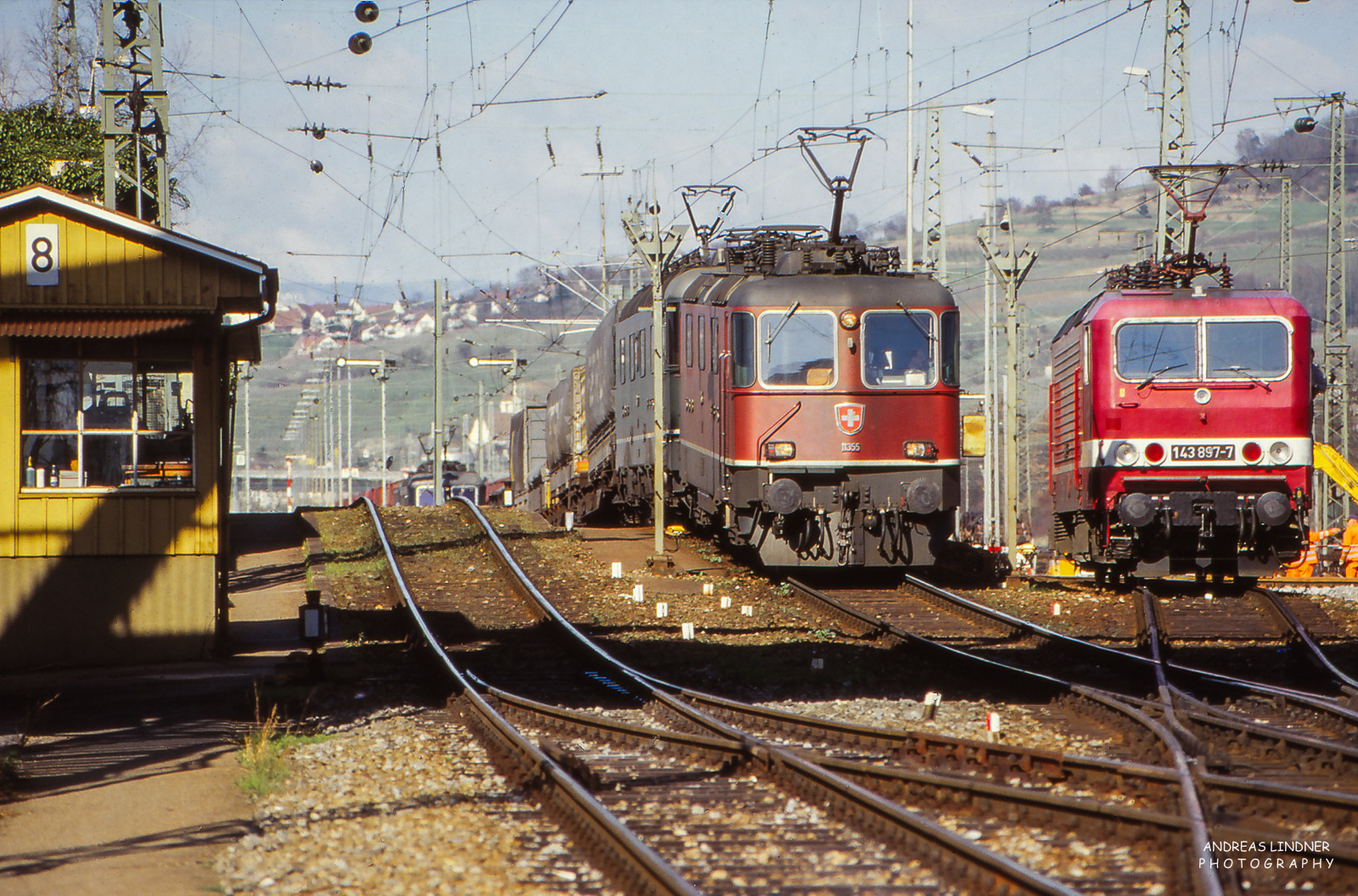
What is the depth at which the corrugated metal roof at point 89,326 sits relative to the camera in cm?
1298

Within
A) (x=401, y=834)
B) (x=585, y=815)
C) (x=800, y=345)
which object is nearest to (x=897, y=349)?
(x=800, y=345)

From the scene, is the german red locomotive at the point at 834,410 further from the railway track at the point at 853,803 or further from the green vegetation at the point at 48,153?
the green vegetation at the point at 48,153

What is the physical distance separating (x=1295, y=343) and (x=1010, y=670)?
26.5 ft

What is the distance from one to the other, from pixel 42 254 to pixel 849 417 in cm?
921

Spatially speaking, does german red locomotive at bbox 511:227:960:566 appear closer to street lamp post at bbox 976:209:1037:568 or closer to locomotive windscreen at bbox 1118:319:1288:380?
locomotive windscreen at bbox 1118:319:1288:380

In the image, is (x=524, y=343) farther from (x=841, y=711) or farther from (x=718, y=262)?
(x=841, y=711)

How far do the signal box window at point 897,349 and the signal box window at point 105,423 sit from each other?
8103mm

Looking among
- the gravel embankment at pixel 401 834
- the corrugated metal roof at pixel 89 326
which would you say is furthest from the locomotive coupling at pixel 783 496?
the gravel embankment at pixel 401 834

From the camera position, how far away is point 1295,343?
17094 mm

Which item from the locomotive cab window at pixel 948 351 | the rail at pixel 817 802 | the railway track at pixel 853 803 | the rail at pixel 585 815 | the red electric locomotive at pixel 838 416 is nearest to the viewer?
the rail at pixel 817 802

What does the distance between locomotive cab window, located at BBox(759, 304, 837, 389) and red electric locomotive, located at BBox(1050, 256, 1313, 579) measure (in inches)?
126

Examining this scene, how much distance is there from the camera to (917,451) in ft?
57.6

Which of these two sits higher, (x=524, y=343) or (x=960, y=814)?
(x=524, y=343)

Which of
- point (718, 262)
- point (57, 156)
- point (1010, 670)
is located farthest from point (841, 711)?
point (57, 156)
